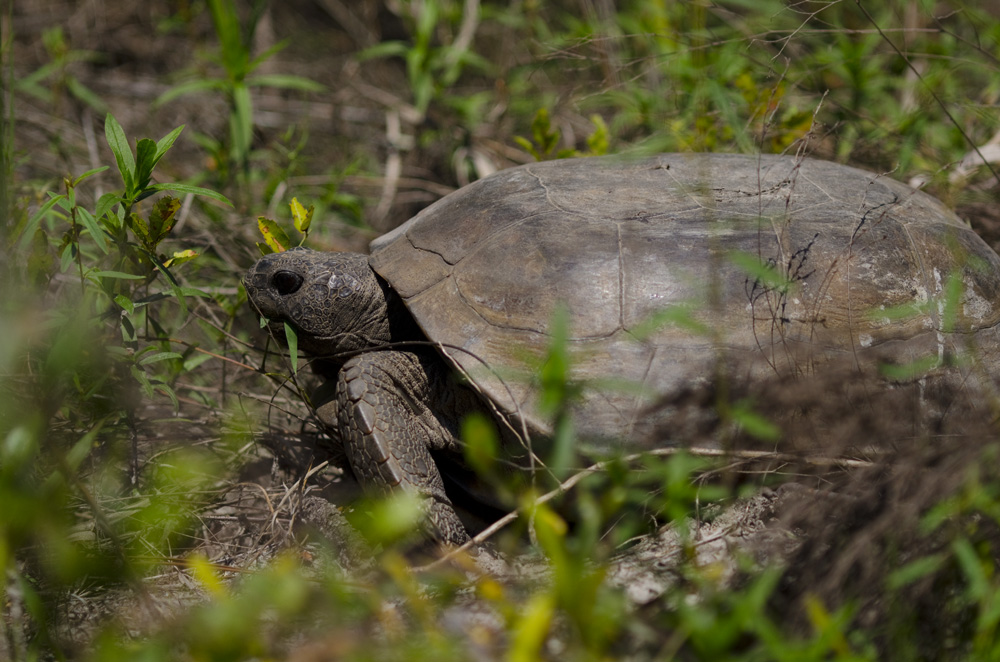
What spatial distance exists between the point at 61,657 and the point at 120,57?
18.9ft

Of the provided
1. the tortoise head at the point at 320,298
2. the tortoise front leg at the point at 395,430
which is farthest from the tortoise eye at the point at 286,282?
the tortoise front leg at the point at 395,430

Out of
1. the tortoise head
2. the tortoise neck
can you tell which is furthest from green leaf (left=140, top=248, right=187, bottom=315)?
the tortoise neck

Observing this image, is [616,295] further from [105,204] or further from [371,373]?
[105,204]

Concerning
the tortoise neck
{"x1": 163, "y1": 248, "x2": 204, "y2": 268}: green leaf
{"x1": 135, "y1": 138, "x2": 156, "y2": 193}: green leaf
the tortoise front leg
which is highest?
{"x1": 135, "y1": 138, "x2": 156, "y2": 193}: green leaf

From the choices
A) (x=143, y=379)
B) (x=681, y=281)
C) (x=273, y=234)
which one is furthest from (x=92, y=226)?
(x=681, y=281)

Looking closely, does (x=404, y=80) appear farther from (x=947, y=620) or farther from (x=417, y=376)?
(x=947, y=620)

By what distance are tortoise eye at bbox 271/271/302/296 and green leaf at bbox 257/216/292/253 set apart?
0.77ft

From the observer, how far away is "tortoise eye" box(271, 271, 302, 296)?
2.79 metres

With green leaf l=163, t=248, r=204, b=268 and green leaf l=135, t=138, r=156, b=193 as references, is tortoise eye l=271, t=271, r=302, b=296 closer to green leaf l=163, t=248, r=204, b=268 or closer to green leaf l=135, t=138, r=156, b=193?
green leaf l=163, t=248, r=204, b=268

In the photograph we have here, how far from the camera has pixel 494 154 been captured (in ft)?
15.7

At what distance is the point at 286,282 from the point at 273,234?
0.33 metres

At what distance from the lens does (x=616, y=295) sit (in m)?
2.40

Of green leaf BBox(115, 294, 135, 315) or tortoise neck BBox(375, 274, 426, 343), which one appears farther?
tortoise neck BBox(375, 274, 426, 343)

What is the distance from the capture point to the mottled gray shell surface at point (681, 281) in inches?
91.8
